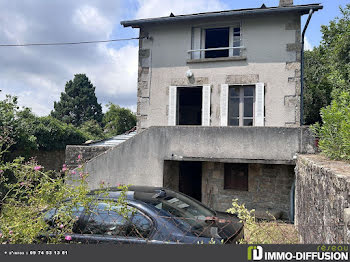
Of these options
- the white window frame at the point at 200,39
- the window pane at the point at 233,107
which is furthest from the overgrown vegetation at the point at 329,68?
the white window frame at the point at 200,39

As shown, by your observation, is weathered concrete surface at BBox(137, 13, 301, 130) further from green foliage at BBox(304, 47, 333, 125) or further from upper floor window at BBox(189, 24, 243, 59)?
green foliage at BBox(304, 47, 333, 125)

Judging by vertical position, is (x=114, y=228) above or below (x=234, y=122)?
below

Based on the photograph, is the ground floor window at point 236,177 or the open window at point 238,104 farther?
the open window at point 238,104

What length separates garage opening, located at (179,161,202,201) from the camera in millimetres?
8842

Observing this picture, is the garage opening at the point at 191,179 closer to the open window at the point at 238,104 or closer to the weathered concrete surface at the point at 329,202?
the open window at the point at 238,104

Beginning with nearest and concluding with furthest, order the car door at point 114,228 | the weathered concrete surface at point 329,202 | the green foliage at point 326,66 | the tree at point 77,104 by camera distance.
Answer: the weathered concrete surface at point 329,202
the car door at point 114,228
the green foliage at point 326,66
the tree at point 77,104

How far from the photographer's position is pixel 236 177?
7.97 meters

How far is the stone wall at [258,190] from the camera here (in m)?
7.28

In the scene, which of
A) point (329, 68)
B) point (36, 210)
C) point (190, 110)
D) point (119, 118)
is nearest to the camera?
point (36, 210)

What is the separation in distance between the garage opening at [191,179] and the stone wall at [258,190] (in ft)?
3.06

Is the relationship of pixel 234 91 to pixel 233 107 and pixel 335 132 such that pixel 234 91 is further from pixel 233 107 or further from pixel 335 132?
pixel 335 132

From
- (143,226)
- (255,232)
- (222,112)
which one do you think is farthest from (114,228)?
(222,112)

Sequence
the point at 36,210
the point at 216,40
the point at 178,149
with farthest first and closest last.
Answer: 1. the point at 216,40
2. the point at 178,149
3. the point at 36,210

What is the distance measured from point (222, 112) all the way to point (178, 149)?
290cm
